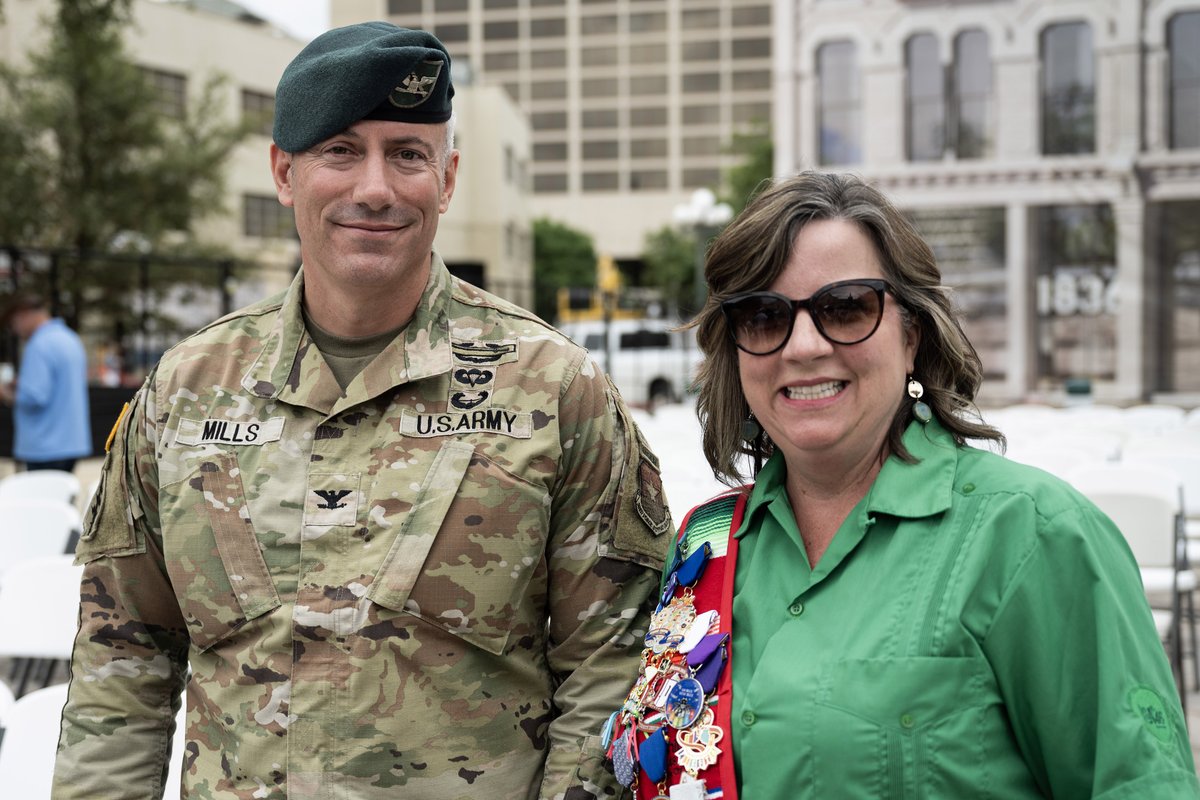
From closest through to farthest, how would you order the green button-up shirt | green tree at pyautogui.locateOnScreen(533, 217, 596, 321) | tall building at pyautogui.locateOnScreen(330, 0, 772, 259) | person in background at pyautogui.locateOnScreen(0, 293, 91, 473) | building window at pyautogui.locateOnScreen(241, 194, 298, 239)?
the green button-up shirt → person in background at pyautogui.locateOnScreen(0, 293, 91, 473) → building window at pyautogui.locateOnScreen(241, 194, 298, 239) → green tree at pyautogui.locateOnScreen(533, 217, 596, 321) → tall building at pyautogui.locateOnScreen(330, 0, 772, 259)

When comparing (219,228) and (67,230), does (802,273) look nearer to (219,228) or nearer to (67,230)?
(67,230)

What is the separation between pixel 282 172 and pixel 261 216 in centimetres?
3188

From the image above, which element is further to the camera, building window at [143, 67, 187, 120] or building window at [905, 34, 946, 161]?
building window at [143, 67, 187, 120]

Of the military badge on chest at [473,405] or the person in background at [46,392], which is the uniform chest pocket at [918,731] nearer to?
the military badge on chest at [473,405]

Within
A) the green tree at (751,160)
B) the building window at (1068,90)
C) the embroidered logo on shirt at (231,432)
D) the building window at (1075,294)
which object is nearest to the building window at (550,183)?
the green tree at (751,160)

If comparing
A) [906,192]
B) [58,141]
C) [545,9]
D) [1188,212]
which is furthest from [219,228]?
[545,9]

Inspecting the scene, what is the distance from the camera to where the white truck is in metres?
19.8

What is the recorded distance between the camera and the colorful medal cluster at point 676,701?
157cm

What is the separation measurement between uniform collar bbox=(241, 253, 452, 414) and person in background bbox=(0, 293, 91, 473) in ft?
20.8

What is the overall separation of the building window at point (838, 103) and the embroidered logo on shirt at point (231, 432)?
1757 centimetres

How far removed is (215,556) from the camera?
1836 mm

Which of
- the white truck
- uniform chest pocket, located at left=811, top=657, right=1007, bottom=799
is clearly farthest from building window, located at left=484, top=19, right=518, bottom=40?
uniform chest pocket, located at left=811, top=657, right=1007, bottom=799

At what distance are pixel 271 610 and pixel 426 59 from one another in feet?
2.92

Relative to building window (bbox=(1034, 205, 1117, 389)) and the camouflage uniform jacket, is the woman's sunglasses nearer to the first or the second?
the camouflage uniform jacket
